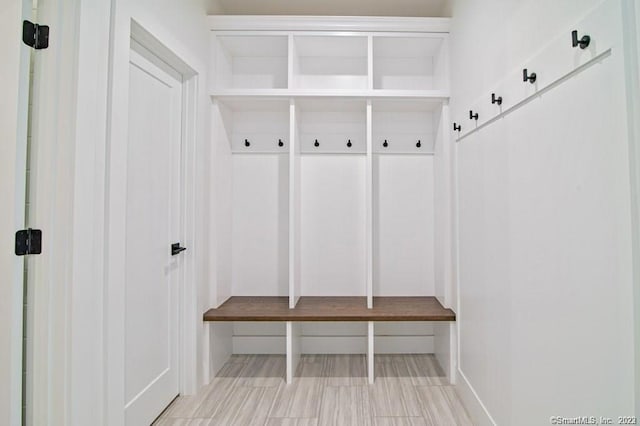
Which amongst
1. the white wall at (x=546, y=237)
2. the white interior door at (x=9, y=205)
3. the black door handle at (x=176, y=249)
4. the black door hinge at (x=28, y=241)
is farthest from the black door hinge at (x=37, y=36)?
the white wall at (x=546, y=237)

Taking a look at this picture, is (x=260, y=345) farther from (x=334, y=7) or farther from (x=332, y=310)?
(x=334, y=7)

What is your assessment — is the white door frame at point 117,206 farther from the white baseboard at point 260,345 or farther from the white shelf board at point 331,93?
the white baseboard at point 260,345

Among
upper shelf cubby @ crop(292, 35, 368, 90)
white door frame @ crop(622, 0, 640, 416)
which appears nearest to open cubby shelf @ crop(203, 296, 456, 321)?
white door frame @ crop(622, 0, 640, 416)

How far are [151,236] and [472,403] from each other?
2055 millimetres

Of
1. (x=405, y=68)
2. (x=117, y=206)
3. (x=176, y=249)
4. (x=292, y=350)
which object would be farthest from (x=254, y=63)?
(x=292, y=350)

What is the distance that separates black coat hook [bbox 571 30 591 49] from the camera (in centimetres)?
96

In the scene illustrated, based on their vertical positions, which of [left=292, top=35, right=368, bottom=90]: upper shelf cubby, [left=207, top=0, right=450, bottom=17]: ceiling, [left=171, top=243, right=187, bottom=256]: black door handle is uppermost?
[left=207, top=0, right=450, bottom=17]: ceiling

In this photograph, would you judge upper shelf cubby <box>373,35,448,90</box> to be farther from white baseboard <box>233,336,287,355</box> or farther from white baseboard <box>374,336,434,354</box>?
white baseboard <box>233,336,287,355</box>

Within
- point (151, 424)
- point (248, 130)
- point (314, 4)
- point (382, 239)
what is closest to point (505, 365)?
point (382, 239)

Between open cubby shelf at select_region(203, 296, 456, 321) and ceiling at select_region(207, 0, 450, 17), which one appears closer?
open cubby shelf at select_region(203, 296, 456, 321)

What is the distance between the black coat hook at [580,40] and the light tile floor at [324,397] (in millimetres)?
1892

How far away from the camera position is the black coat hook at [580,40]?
37.7 inches

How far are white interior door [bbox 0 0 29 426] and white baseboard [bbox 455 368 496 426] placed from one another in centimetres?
202

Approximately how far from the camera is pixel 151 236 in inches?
71.9
